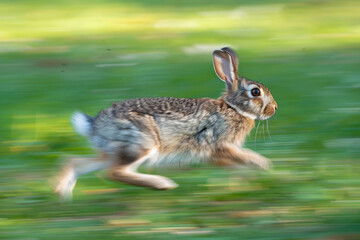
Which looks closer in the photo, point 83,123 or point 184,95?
point 83,123

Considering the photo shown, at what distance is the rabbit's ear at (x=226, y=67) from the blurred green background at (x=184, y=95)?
54cm

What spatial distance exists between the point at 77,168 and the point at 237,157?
109cm

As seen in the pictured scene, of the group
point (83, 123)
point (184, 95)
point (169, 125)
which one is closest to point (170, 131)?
point (169, 125)

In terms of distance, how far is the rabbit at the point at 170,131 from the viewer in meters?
5.31

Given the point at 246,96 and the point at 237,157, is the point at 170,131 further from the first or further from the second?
the point at 246,96

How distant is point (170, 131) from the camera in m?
5.53

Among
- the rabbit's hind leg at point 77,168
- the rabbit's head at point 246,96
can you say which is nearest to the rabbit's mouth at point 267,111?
the rabbit's head at point 246,96

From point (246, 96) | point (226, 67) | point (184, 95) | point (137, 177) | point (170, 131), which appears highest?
point (226, 67)

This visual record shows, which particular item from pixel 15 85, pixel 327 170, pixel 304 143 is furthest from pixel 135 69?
pixel 327 170

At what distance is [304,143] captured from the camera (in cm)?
613

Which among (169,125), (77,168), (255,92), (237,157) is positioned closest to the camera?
(77,168)

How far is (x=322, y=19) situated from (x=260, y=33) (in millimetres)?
1311

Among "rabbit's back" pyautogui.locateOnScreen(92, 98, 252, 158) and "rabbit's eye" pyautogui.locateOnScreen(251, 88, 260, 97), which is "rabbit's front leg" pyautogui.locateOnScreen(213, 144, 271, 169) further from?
"rabbit's eye" pyautogui.locateOnScreen(251, 88, 260, 97)

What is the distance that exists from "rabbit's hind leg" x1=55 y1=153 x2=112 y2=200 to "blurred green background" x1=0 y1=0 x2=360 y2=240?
89 millimetres
